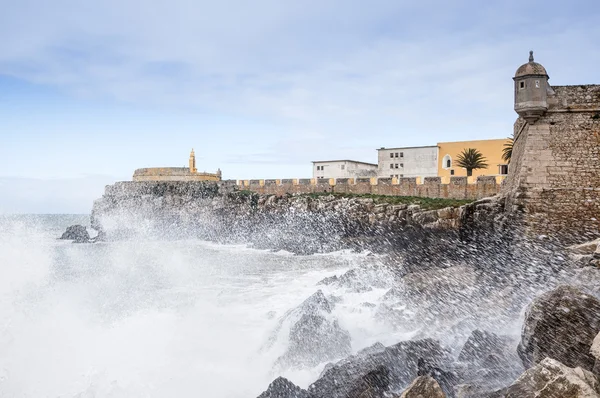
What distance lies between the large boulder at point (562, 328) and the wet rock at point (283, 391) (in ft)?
8.98

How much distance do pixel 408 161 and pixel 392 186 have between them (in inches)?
274

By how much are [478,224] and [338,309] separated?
7.24 meters

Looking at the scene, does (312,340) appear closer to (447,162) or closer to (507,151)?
(507,151)

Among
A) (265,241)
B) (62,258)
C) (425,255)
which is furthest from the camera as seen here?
(265,241)

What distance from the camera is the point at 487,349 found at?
6895 mm

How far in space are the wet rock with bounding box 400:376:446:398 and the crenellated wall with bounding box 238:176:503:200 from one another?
20.2 metres

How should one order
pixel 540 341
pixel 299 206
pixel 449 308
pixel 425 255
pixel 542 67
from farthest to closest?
pixel 299 206 → pixel 425 255 → pixel 542 67 → pixel 449 308 → pixel 540 341

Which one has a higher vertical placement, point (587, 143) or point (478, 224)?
point (587, 143)

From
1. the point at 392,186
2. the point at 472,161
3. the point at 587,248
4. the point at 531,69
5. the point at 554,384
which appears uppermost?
the point at 531,69

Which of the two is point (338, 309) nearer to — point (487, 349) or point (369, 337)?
point (369, 337)

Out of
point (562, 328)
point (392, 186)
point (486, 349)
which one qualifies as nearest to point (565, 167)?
point (486, 349)

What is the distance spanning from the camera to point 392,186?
29.0m

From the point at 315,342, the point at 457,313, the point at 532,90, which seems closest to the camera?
the point at 315,342

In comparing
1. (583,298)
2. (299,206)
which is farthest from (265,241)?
(583,298)
